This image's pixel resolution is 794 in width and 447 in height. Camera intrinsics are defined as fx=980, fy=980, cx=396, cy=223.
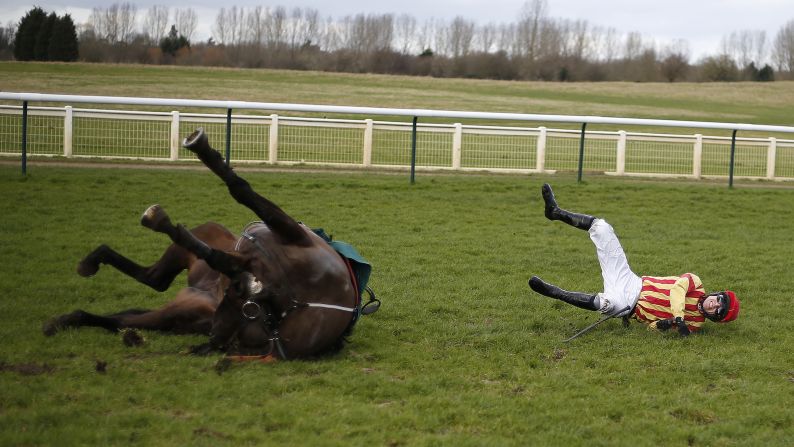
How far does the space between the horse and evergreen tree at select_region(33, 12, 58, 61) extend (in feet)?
123

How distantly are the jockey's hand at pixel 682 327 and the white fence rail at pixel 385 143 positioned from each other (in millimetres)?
8884

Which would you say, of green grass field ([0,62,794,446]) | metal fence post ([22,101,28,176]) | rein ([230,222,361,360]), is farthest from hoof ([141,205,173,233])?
metal fence post ([22,101,28,176])

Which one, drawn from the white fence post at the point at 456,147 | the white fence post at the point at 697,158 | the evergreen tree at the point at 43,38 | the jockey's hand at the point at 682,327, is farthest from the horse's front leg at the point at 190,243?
the evergreen tree at the point at 43,38

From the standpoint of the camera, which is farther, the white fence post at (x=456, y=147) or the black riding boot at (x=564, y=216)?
the white fence post at (x=456, y=147)

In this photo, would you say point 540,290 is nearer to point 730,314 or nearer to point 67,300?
point 730,314

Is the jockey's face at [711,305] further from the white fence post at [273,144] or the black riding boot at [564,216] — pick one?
the white fence post at [273,144]

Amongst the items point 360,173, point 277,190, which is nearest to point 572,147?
point 360,173

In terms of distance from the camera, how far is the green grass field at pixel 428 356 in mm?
5125

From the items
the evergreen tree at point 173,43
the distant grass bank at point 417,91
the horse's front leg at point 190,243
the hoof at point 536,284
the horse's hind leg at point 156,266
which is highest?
the evergreen tree at point 173,43

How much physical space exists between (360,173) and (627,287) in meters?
10.1

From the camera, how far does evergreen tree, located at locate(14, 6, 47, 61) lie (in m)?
39.8

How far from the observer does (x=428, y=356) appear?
6641mm

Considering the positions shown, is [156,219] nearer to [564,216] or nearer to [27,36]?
[564,216]

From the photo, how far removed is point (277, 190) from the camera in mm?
14719
